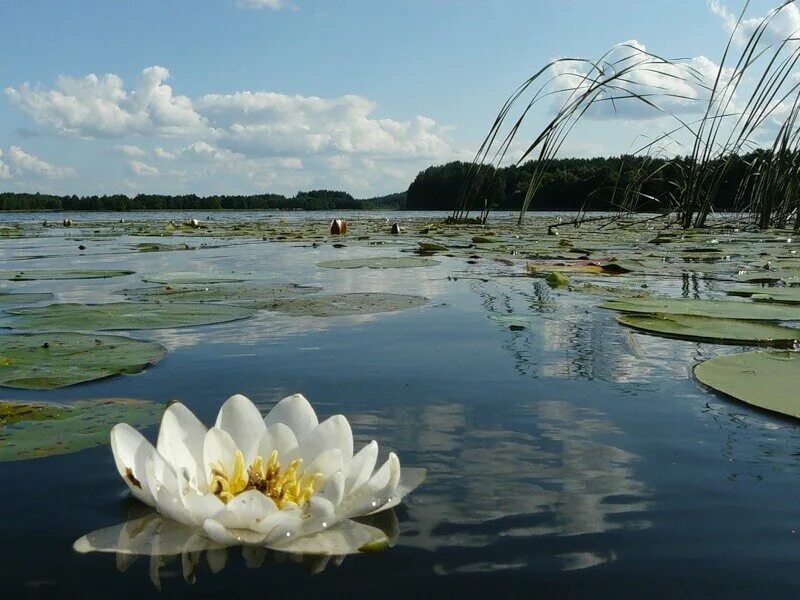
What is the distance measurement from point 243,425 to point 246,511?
22 centimetres

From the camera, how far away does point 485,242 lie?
838 cm

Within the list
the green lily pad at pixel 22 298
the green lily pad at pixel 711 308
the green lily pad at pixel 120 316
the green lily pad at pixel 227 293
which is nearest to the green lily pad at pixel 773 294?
the green lily pad at pixel 711 308

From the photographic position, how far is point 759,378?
1.83m

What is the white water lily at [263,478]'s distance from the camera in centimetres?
99

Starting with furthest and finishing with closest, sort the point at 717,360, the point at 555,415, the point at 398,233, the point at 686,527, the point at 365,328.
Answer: the point at 398,233, the point at 365,328, the point at 717,360, the point at 555,415, the point at 686,527

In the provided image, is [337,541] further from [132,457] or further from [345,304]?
[345,304]

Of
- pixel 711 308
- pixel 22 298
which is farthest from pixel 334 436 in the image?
pixel 22 298

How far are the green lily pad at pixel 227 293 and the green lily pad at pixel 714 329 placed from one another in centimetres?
171

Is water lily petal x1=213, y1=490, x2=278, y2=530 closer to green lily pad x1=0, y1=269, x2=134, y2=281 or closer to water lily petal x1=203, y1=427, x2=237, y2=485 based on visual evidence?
water lily petal x1=203, y1=427, x2=237, y2=485

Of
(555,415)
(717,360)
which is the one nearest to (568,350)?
(717,360)

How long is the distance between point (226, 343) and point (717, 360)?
1540 mm

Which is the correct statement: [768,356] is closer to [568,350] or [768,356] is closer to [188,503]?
[568,350]

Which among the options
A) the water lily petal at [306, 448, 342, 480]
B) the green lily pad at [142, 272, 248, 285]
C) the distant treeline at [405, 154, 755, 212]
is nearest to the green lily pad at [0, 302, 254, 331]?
the green lily pad at [142, 272, 248, 285]

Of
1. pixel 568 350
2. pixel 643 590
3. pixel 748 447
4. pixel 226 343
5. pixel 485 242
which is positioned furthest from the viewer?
pixel 485 242
